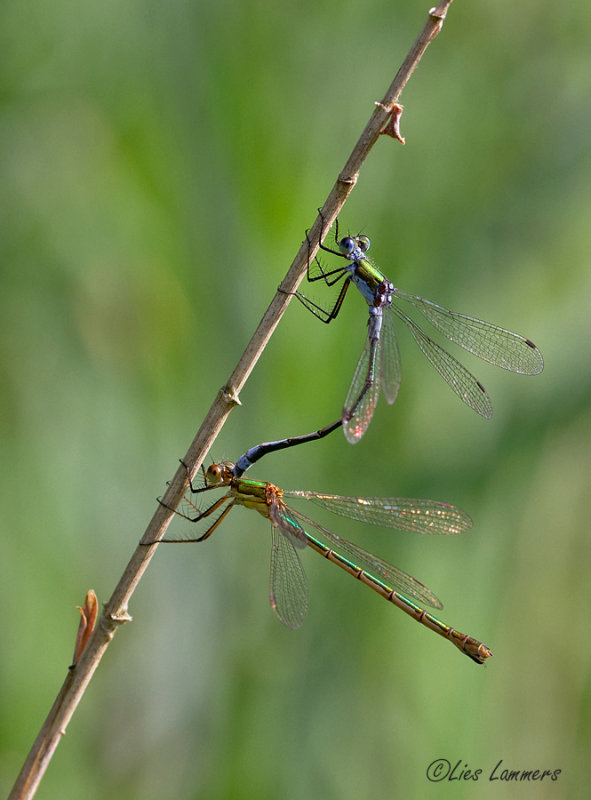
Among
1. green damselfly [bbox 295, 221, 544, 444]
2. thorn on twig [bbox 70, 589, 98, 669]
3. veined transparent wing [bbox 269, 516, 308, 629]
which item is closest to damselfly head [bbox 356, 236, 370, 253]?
green damselfly [bbox 295, 221, 544, 444]

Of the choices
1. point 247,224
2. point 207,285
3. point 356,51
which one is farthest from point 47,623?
point 356,51

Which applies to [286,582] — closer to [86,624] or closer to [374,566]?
[374,566]

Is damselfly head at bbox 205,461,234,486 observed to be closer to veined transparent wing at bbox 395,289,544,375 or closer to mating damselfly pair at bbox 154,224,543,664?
mating damselfly pair at bbox 154,224,543,664

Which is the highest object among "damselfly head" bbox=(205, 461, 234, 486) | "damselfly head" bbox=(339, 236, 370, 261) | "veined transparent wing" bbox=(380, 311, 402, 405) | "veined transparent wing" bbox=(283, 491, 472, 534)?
"damselfly head" bbox=(339, 236, 370, 261)

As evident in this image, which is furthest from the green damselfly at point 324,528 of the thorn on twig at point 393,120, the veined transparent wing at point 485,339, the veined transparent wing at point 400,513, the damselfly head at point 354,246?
the thorn on twig at point 393,120

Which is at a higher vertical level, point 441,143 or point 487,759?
point 441,143

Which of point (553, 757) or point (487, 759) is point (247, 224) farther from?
point (553, 757)
